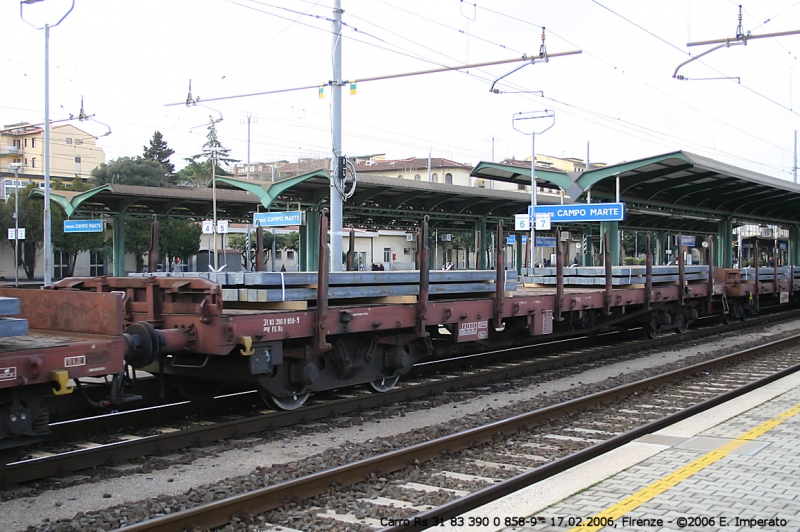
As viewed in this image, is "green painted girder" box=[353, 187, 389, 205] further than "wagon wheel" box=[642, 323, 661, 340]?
Yes

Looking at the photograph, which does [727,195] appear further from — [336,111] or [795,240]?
[336,111]

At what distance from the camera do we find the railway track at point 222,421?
6.79 metres

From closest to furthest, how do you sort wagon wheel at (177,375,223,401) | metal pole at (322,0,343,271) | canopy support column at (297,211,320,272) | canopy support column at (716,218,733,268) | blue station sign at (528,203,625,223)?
wagon wheel at (177,375,223,401) → metal pole at (322,0,343,271) → blue station sign at (528,203,625,223) → canopy support column at (297,211,320,272) → canopy support column at (716,218,733,268)

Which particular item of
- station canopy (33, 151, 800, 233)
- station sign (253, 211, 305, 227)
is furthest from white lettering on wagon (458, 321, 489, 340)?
station canopy (33, 151, 800, 233)

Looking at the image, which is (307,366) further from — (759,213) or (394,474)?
(759,213)

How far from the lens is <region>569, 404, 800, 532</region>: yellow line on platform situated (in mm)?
5094

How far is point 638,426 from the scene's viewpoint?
8664mm

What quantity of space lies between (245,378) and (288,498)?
9.40 ft

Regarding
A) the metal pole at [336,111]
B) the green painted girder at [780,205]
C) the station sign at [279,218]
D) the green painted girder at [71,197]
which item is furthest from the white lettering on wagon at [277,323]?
the green painted girder at [780,205]

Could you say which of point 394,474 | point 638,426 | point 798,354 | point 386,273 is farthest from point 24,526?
point 798,354

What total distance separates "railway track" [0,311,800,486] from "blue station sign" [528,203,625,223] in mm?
8583

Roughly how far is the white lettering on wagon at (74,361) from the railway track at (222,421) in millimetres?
1039

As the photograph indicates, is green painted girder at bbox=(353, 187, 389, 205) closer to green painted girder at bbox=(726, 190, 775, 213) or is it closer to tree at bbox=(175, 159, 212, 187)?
green painted girder at bbox=(726, 190, 775, 213)

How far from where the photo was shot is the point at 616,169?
2503cm
